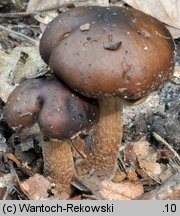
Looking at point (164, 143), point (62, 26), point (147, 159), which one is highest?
point (62, 26)

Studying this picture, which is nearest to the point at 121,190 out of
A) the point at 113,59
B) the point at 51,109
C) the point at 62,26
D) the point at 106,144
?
the point at 106,144

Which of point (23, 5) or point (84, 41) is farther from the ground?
point (84, 41)

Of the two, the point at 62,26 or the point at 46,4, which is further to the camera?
the point at 46,4

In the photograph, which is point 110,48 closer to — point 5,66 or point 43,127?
point 43,127

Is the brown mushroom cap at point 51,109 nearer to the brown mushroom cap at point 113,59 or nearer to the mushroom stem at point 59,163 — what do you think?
the brown mushroom cap at point 113,59

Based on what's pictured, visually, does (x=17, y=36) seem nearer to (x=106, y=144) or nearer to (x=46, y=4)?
(x=46, y=4)

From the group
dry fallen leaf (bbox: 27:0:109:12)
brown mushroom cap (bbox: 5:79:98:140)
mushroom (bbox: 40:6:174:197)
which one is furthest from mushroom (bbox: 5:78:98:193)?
dry fallen leaf (bbox: 27:0:109:12)

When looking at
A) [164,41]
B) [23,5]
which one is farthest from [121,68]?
[23,5]

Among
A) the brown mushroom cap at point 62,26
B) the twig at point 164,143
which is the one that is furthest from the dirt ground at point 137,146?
the brown mushroom cap at point 62,26
